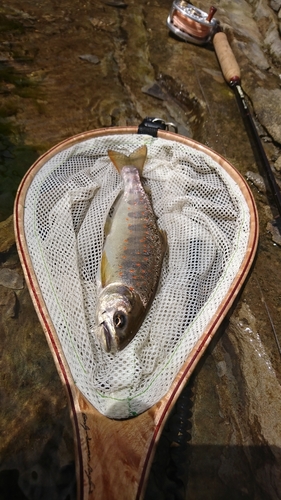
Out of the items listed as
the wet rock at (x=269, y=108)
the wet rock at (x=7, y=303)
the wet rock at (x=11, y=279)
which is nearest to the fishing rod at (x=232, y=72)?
the wet rock at (x=269, y=108)

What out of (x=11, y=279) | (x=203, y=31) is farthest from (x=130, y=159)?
(x=203, y=31)

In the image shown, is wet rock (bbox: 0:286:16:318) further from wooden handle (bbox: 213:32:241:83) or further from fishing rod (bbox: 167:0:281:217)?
wooden handle (bbox: 213:32:241:83)

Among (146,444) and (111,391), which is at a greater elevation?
(146,444)

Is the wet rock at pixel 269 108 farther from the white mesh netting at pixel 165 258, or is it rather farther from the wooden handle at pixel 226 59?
the white mesh netting at pixel 165 258

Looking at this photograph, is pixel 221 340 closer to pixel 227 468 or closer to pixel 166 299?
pixel 166 299

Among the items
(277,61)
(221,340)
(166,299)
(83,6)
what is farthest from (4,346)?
(83,6)

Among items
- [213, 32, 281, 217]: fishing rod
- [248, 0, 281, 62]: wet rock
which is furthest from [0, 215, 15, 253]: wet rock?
[248, 0, 281, 62]: wet rock
